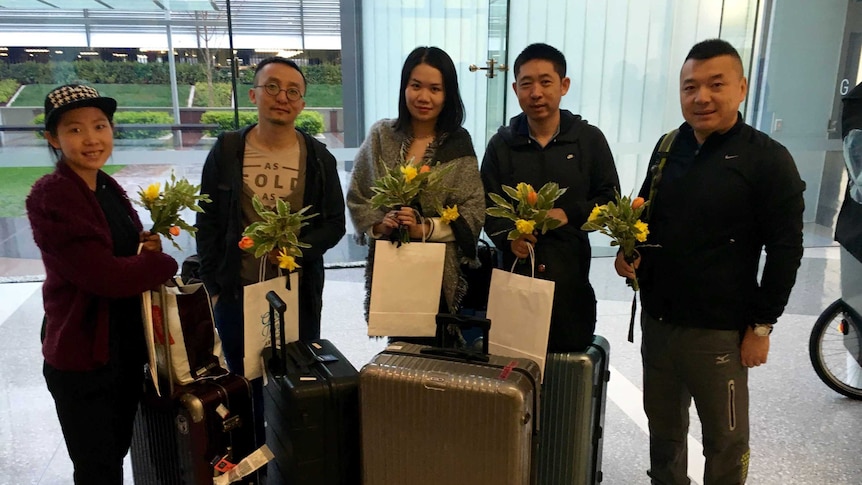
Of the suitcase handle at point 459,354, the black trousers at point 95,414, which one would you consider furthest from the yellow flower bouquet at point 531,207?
the black trousers at point 95,414

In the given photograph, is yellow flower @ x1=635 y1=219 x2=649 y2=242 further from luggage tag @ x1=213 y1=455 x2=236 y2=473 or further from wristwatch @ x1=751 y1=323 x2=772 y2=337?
luggage tag @ x1=213 y1=455 x2=236 y2=473

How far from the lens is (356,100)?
440 centimetres

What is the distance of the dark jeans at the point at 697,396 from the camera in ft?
5.05

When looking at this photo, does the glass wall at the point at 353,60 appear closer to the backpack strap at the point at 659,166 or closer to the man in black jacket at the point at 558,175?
the man in black jacket at the point at 558,175

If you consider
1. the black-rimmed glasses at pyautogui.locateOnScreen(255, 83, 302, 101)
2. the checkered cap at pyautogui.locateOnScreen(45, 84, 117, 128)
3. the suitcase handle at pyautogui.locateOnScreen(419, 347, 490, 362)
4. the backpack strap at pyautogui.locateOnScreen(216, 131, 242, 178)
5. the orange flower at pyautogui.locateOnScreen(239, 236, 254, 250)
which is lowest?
the suitcase handle at pyautogui.locateOnScreen(419, 347, 490, 362)

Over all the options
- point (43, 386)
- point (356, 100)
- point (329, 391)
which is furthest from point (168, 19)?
point (329, 391)

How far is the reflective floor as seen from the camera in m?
2.14

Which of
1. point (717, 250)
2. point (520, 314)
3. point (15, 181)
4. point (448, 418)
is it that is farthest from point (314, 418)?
point (15, 181)

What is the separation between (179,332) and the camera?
4.91ft

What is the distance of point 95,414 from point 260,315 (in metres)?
0.46

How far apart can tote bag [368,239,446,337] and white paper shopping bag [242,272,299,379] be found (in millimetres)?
228

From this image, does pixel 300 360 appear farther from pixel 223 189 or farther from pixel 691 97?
pixel 691 97

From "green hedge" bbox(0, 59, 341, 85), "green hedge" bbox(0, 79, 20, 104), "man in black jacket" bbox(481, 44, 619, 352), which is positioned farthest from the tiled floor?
"green hedge" bbox(0, 59, 341, 85)

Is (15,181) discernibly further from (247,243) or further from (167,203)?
(247,243)
